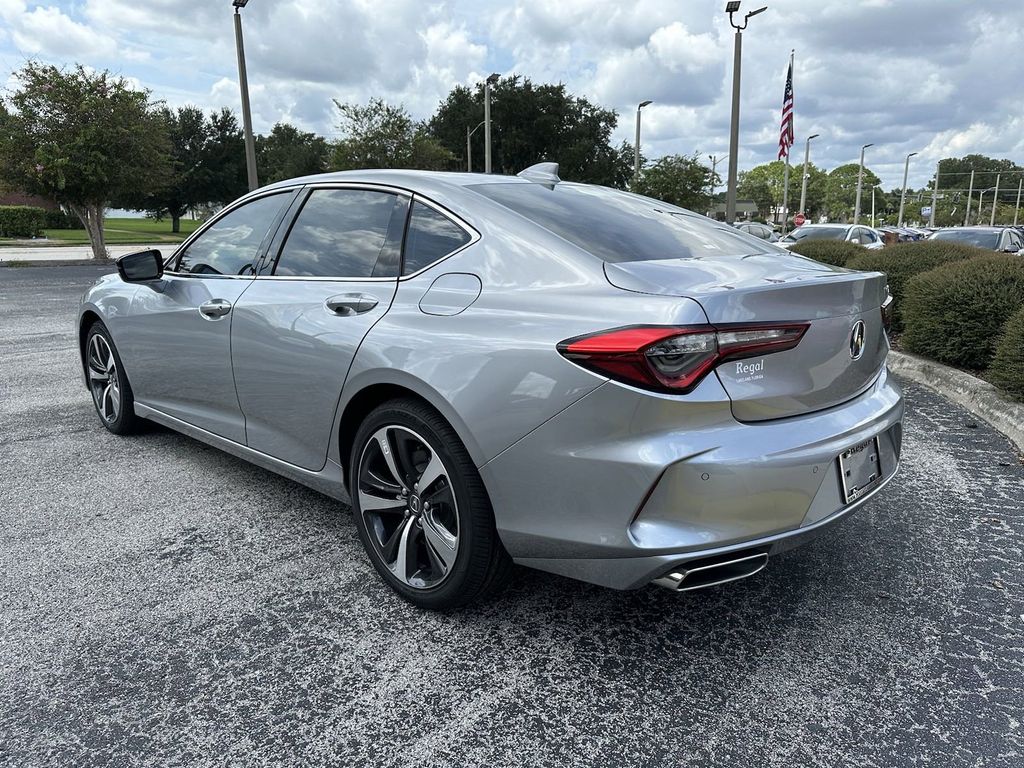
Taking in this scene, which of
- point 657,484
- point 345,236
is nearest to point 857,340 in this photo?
point 657,484

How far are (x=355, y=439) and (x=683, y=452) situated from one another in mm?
1340

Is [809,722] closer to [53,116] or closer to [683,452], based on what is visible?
[683,452]

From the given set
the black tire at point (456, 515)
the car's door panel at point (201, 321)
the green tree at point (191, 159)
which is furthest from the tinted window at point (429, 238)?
the green tree at point (191, 159)

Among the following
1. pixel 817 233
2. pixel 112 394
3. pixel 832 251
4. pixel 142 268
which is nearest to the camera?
pixel 142 268

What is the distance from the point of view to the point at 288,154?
61938mm

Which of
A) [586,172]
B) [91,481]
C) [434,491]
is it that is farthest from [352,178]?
[586,172]

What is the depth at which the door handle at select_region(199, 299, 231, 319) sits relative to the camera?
3525mm

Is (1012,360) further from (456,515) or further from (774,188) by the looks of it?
(774,188)

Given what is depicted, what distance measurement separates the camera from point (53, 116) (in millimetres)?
22016

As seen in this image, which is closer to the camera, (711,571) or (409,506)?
(711,571)

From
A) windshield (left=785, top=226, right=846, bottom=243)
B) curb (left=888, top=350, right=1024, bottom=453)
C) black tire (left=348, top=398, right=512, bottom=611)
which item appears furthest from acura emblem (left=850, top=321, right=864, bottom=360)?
windshield (left=785, top=226, right=846, bottom=243)

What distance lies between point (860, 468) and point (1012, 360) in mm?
3450

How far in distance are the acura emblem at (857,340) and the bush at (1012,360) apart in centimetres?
321

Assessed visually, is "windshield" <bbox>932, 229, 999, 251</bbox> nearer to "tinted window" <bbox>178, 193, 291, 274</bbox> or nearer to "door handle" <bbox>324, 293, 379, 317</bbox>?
"tinted window" <bbox>178, 193, 291, 274</bbox>
